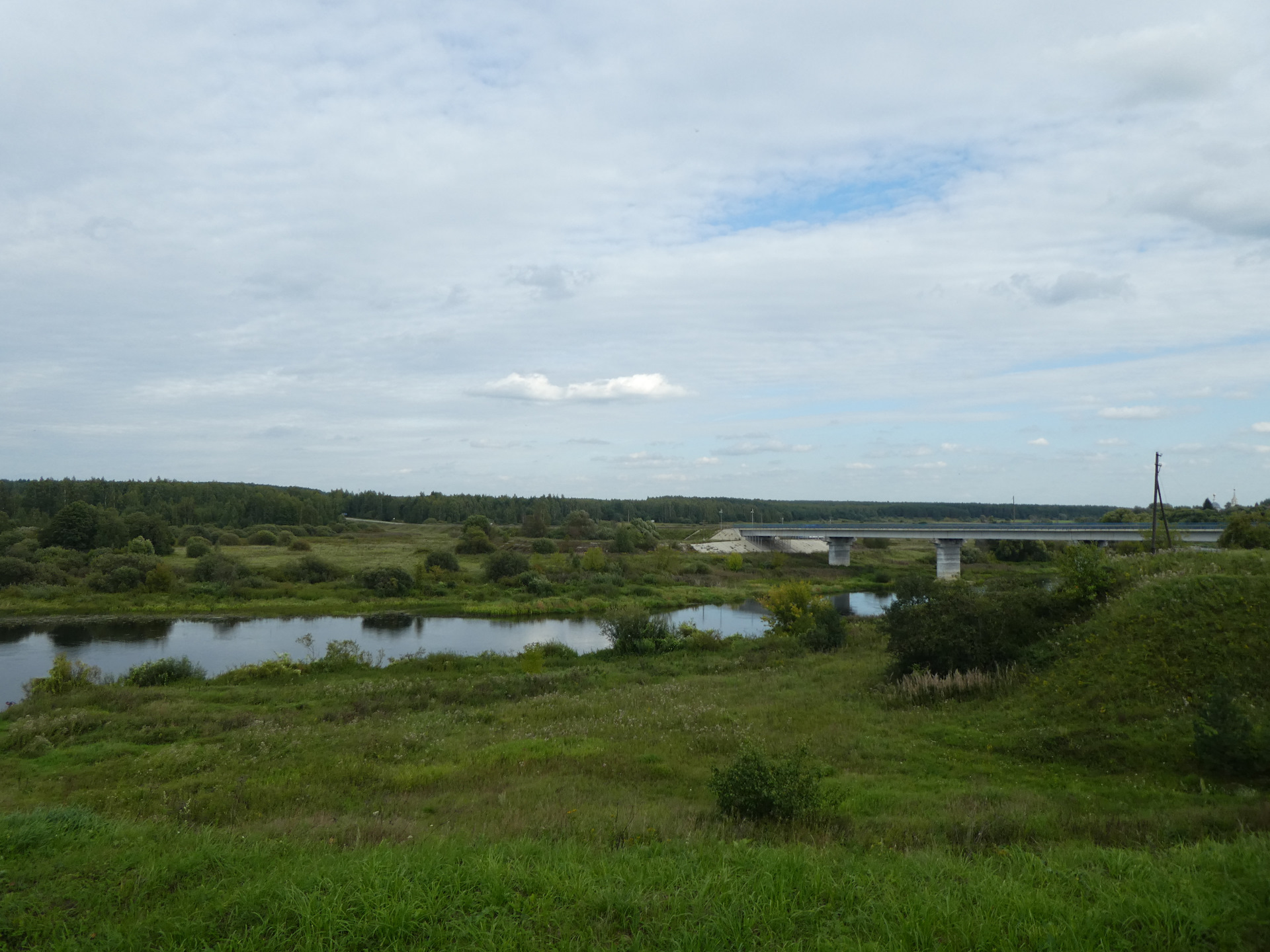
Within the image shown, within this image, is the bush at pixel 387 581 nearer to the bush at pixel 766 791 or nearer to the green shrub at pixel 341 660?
the green shrub at pixel 341 660

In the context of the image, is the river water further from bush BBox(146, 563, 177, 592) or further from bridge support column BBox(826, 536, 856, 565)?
bridge support column BBox(826, 536, 856, 565)

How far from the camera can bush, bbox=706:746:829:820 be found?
9359 millimetres

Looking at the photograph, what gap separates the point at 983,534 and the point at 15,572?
8106cm

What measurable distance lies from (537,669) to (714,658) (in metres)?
7.15

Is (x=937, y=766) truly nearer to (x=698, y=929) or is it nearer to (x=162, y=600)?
(x=698, y=929)

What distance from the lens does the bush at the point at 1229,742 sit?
10930mm

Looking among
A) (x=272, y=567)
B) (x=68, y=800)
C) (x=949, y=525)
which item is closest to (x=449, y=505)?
(x=272, y=567)

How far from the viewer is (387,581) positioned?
5803cm

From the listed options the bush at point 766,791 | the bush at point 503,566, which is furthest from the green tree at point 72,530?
the bush at point 766,791

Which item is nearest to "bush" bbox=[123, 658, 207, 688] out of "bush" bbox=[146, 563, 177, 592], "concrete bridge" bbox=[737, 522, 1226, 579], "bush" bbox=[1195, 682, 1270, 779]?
"bush" bbox=[1195, 682, 1270, 779]

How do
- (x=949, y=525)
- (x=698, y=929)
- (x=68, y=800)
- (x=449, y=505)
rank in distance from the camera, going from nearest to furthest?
(x=698, y=929) → (x=68, y=800) → (x=949, y=525) → (x=449, y=505)

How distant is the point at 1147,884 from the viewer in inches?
246

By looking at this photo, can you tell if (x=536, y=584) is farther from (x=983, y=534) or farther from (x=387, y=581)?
(x=983, y=534)

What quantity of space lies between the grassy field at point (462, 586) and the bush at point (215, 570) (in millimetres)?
1012
